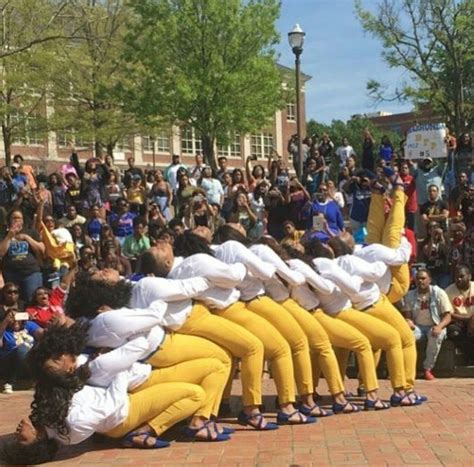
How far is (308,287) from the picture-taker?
736 centimetres

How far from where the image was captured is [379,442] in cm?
623

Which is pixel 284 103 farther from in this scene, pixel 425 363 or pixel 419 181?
pixel 425 363

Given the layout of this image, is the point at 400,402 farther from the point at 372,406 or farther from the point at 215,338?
the point at 215,338

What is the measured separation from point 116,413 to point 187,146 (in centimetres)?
5029

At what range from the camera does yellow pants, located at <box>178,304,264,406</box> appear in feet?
21.7

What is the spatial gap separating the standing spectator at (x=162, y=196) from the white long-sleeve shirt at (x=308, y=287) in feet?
24.4

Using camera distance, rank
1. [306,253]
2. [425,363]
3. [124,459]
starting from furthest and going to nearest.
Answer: [425,363]
[306,253]
[124,459]

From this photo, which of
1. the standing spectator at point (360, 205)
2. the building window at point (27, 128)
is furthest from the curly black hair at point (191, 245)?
the building window at point (27, 128)

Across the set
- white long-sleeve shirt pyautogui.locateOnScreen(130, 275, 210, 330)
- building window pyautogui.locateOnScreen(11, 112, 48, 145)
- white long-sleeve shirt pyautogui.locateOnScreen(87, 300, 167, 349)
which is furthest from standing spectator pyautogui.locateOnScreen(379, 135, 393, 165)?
building window pyautogui.locateOnScreen(11, 112, 48, 145)

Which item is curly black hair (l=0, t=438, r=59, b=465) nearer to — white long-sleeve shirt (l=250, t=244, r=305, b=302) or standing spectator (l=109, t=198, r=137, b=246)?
white long-sleeve shirt (l=250, t=244, r=305, b=302)

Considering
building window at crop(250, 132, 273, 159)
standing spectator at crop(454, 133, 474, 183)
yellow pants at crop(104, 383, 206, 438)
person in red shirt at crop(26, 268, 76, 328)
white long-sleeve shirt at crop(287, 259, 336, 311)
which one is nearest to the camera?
yellow pants at crop(104, 383, 206, 438)

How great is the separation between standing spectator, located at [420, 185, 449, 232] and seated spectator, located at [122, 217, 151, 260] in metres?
4.51

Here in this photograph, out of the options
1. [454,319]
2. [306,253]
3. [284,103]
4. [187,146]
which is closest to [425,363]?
[454,319]

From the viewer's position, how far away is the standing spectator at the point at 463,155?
16.3 m
